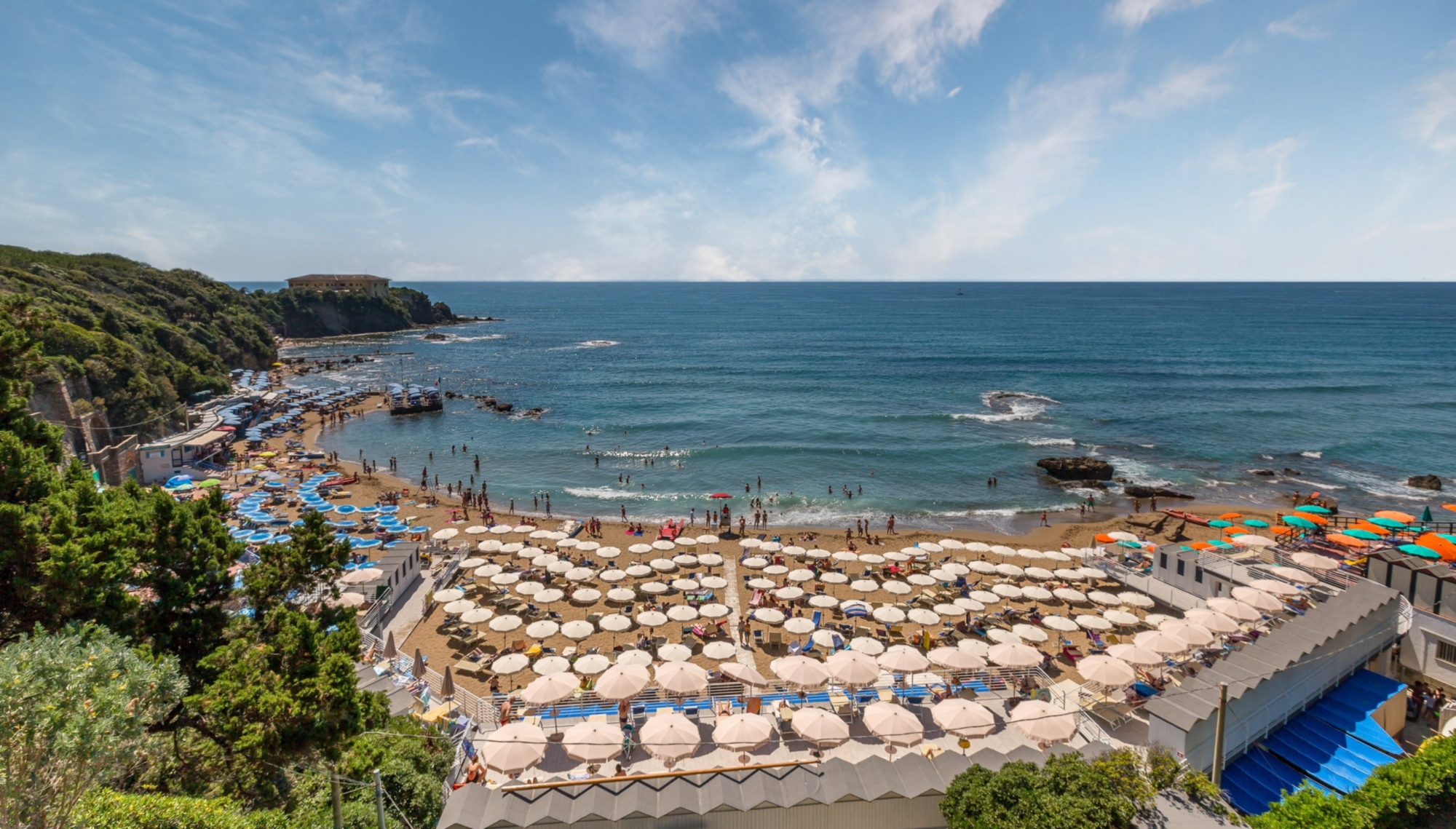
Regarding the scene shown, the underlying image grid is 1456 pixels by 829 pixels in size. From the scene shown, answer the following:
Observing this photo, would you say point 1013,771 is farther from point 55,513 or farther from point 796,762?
point 55,513

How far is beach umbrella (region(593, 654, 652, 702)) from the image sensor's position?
587 inches

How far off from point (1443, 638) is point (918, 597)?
13511mm

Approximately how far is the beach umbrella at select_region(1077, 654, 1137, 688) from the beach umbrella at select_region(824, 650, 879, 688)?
16.3ft

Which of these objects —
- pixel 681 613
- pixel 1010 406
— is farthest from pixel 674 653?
pixel 1010 406

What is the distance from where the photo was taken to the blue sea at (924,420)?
3934cm

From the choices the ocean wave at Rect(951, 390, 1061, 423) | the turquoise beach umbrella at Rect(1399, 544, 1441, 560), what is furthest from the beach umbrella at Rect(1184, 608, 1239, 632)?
the ocean wave at Rect(951, 390, 1061, 423)

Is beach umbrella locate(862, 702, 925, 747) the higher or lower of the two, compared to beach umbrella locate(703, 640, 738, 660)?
higher

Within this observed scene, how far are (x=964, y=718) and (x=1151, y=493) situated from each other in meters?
30.7

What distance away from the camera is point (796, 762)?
12906mm

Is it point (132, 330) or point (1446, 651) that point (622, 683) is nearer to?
point (1446, 651)

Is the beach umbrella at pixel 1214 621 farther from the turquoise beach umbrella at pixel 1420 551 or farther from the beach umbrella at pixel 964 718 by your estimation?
the turquoise beach umbrella at pixel 1420 551

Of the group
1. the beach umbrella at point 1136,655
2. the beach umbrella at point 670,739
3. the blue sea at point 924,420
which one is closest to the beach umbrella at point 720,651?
the beach umbrella at point 670,739

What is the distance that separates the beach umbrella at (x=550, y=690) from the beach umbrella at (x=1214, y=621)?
54.6ft

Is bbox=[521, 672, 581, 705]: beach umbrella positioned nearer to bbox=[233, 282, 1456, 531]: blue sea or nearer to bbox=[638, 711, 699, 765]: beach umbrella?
bbox=[638, 711, 699, 765]: beach umbrella
